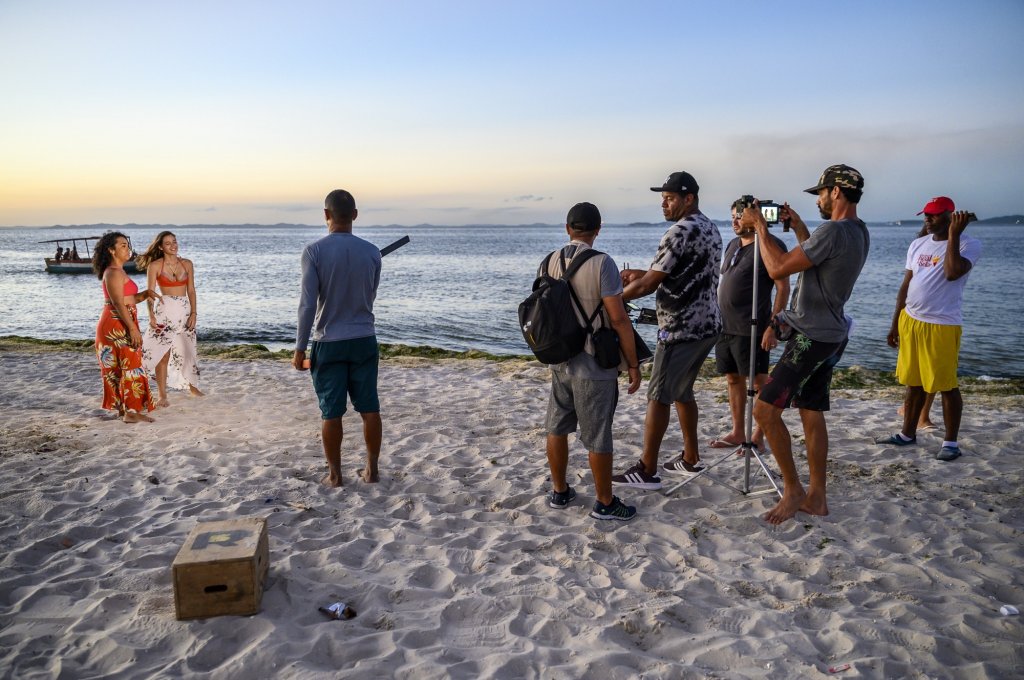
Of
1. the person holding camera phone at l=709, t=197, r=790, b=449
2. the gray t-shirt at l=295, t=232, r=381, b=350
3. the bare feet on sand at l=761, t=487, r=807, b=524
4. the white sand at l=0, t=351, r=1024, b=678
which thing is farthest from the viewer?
the person holding camera phone at l=709, t=197, r=790, b=449

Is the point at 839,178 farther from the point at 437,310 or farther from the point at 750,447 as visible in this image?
the point at 437,310

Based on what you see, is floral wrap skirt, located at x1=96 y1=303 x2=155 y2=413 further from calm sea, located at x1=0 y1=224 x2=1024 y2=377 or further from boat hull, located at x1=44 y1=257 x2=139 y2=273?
boat hull, located at x1=44 y1=257 x2=139 y2=273

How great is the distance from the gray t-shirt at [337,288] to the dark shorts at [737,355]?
277 centimetres

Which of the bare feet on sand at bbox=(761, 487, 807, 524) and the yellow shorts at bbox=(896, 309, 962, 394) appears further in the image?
the yellow shorts at bbox=(896, 309, 962, 394)

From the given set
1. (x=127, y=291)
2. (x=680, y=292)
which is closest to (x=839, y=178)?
(x=680, y=292)

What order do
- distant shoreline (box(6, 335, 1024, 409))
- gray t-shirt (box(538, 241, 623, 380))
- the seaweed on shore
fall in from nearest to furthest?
gray t-shirt (box(538, 241, 623, 380))
distant shoreline (box(6, 335, 1024, 409))
the seaweed on shore

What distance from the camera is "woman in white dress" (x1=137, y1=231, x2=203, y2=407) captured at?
757 cm

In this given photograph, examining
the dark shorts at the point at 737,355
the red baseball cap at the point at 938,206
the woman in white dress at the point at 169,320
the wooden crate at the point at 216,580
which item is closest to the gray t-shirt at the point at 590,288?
the dark shorts at the point at 737,355

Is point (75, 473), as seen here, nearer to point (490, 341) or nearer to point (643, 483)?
point (643, 483)

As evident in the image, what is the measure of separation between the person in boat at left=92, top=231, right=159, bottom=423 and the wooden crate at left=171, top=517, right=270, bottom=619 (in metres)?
4.45

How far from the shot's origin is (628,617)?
335cm

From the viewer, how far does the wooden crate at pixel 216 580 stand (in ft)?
10.5

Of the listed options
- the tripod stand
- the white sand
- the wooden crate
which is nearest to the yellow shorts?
the white sand

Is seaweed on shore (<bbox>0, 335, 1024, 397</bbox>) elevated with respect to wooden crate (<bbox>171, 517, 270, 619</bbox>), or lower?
lower
